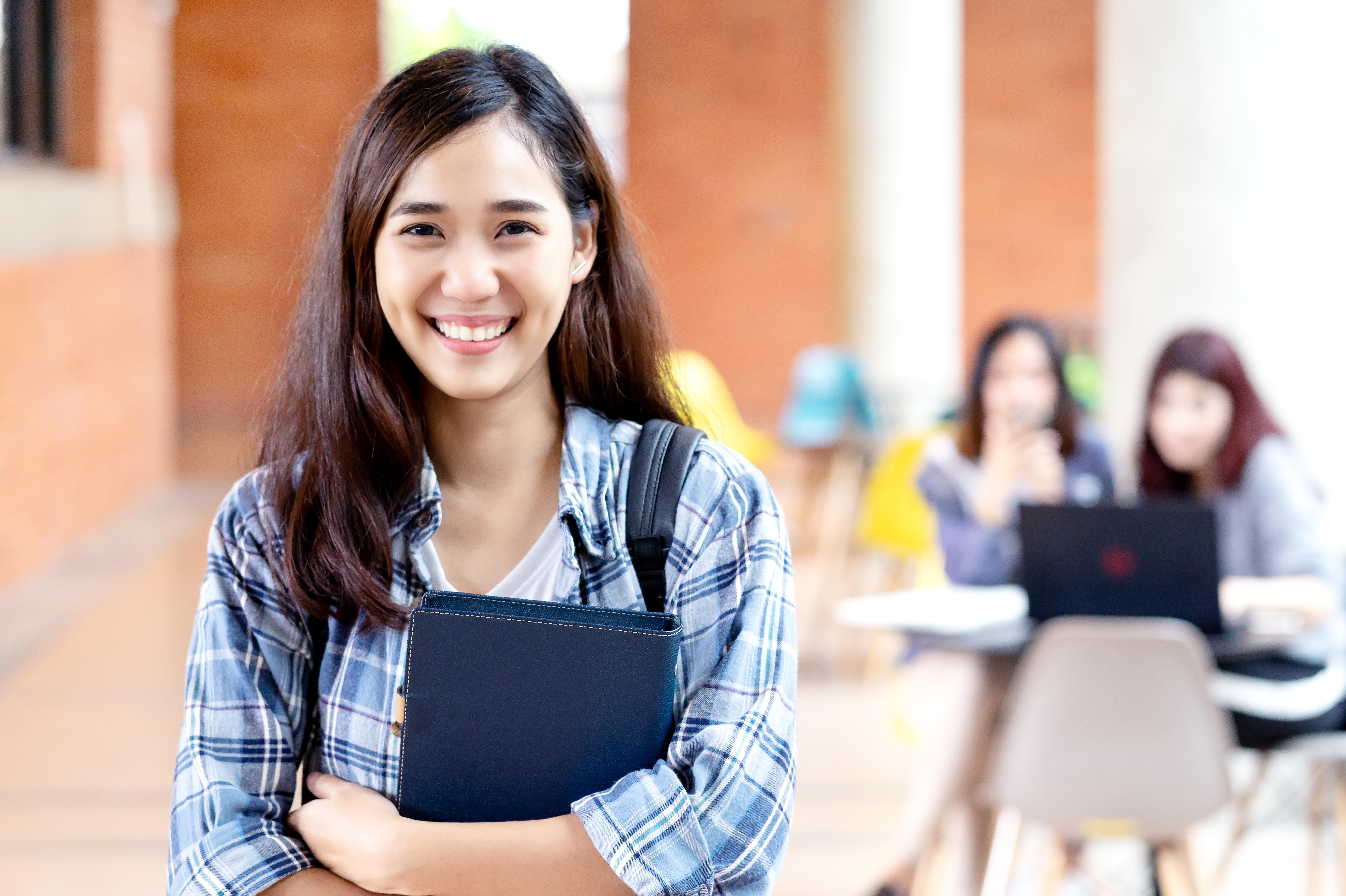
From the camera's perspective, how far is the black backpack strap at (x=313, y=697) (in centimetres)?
122

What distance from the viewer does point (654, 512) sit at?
120cm

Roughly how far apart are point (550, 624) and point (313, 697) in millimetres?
256

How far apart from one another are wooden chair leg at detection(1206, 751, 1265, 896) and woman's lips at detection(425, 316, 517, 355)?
8.37ft

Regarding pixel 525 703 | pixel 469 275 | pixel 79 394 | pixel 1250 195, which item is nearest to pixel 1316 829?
pixel 1250 195

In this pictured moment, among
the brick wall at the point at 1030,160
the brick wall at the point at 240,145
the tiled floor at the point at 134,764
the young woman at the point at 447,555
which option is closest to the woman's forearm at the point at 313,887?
the young woman at the point at 447,555

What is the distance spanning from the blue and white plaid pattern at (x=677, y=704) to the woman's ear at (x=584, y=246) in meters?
0.16

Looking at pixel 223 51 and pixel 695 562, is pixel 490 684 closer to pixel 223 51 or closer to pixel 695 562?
pixel 695 562

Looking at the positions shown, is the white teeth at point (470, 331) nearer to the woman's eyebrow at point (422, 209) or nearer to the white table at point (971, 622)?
the woman's eyebrow at point (422, 209)

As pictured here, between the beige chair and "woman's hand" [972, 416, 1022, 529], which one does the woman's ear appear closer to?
the beige chair

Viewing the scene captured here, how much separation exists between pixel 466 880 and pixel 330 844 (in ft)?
0.40

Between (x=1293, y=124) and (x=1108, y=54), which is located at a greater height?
(x=1108, y=54)

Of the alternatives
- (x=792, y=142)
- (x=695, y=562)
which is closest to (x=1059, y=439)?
(x=695, y=562)

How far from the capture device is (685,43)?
11.6 meters

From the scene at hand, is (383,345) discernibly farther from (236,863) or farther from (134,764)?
(134,764)
